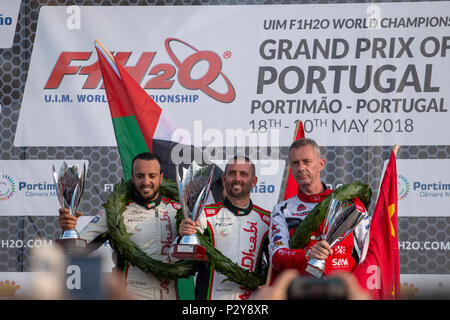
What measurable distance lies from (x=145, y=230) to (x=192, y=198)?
456 millimetres

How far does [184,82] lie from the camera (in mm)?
3535

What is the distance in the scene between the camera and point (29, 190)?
3.49m

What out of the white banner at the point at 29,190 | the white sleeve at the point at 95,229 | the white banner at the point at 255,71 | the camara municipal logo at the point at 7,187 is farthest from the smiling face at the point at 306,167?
the camara municipal logo at the point at 7,187

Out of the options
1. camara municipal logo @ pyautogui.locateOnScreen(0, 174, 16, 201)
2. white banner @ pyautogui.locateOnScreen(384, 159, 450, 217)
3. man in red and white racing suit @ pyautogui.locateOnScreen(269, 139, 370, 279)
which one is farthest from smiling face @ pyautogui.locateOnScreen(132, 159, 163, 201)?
white banner @ pyautogui.locateOnScreen(384, 159, 450, 217)

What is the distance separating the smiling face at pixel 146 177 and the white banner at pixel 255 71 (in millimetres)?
853

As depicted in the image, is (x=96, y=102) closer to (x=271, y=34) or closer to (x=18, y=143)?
(x=18, y=143)

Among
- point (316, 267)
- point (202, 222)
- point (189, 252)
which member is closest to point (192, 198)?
point (189, 252)

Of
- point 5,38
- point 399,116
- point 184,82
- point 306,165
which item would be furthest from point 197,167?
point 5,38

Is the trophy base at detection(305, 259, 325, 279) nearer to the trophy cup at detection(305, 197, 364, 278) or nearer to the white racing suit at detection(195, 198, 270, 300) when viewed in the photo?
the trophy cup at detection(305, 197, 364, 278)

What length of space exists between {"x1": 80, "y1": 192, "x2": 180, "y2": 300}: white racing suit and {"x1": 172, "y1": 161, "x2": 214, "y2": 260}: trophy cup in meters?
0.37

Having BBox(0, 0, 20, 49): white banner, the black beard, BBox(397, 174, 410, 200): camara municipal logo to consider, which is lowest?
the black beard

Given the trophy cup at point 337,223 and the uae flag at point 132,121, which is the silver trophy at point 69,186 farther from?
the trophy cup at point 337,223

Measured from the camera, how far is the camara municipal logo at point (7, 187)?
3.49 metres

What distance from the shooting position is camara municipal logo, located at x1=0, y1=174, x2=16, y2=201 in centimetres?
349
